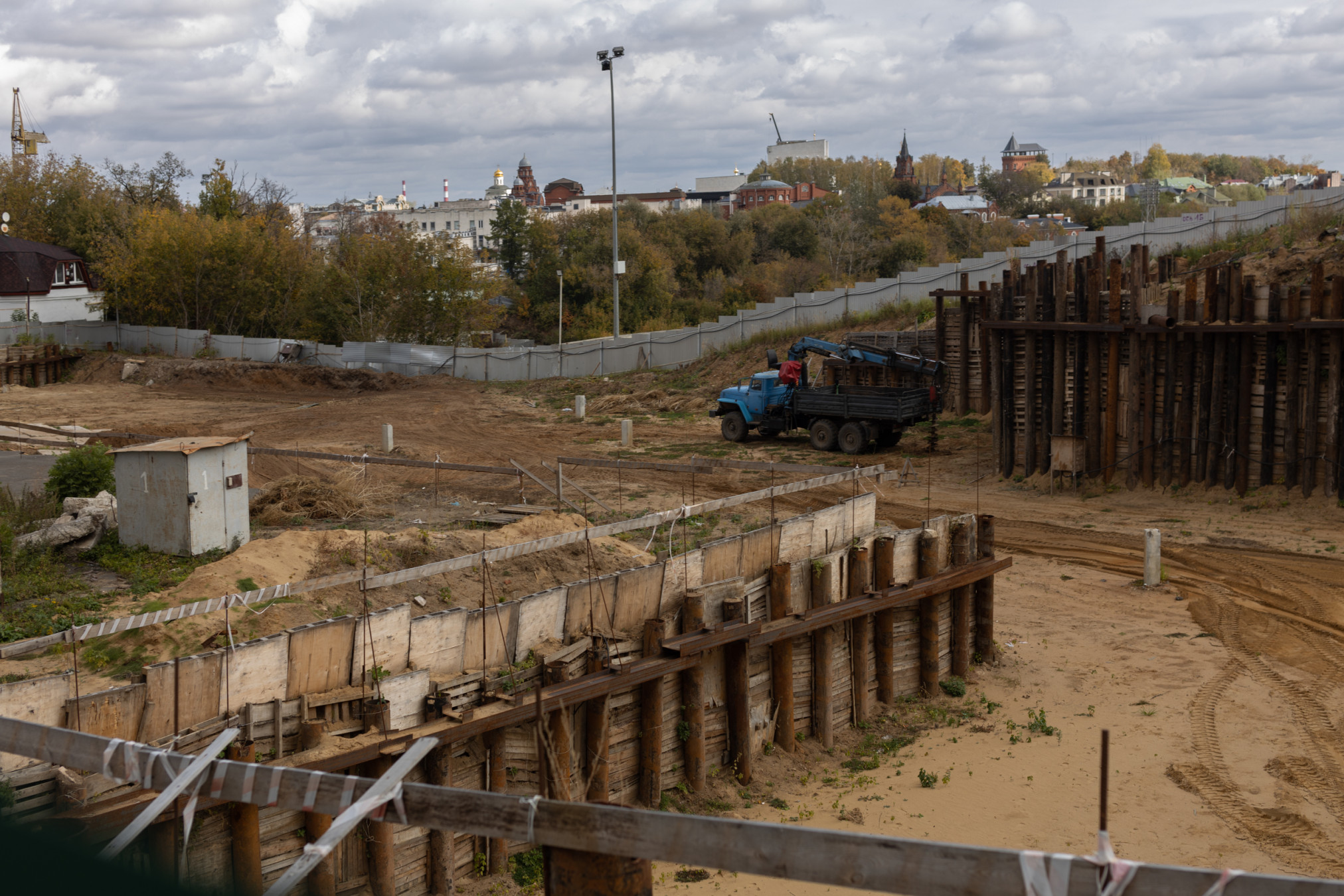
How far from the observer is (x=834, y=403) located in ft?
92.1

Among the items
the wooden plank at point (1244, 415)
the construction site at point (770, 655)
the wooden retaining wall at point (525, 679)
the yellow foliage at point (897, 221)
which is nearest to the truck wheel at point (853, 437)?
the construction site at point (770, 655)

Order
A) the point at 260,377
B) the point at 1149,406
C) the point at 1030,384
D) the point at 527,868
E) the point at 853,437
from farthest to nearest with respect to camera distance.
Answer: the point at 260,377, the point at 853,437, the point at 1030,384, the point at 1149,406, the point at 527,868

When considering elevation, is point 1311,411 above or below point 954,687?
above

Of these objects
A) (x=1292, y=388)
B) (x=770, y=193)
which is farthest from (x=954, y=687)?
(x=770, y=193)

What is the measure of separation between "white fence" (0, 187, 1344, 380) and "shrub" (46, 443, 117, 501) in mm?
23341

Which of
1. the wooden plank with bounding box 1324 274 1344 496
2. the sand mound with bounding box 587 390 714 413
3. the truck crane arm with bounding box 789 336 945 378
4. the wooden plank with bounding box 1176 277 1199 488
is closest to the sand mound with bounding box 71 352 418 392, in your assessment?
the sand mound with bounding box 587 390 714 413

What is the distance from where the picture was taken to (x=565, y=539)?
12.4 meters

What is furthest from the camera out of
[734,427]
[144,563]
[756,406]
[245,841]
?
[734,427]

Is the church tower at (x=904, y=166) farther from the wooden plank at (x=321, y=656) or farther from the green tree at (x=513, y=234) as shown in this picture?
the wooden plank at (x=321, y=656)

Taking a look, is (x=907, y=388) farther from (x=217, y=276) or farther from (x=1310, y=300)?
(x=217, y=276)

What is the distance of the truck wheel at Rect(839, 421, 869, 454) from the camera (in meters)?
27.5

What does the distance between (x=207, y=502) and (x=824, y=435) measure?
1702cm

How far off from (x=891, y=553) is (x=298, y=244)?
54478mm

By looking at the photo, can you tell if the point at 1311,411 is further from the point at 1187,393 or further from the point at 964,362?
the point at 964,362
